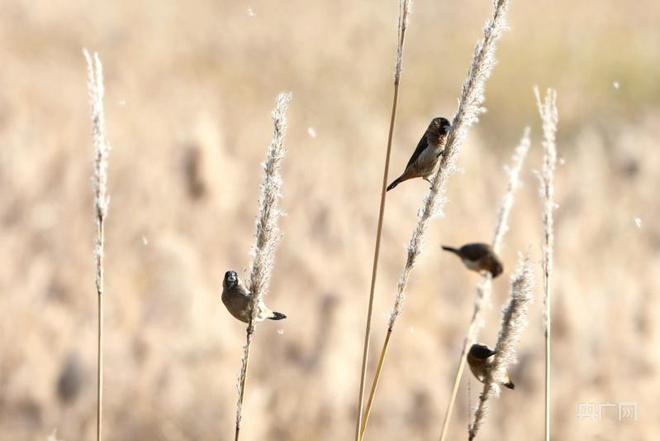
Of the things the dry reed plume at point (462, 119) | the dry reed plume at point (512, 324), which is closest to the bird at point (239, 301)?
the dry reed plume at point (462, 119)

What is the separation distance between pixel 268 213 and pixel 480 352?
0.39 metres

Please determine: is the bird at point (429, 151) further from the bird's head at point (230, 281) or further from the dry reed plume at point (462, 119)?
the bird's head at point (230, 281)

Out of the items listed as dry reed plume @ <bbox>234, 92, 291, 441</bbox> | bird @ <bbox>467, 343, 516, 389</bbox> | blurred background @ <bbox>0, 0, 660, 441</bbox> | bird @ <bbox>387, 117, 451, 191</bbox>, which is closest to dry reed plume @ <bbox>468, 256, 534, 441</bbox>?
bird @ <bbox>467, 343, 516, 389</bbox>

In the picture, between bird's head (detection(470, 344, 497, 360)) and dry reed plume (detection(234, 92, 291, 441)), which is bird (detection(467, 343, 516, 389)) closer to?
bird's head (detection(470, 344, 497, 360))

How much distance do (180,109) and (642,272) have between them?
2.93m

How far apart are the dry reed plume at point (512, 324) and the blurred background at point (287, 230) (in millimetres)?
996

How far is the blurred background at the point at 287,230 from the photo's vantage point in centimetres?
344

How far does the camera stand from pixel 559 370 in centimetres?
383

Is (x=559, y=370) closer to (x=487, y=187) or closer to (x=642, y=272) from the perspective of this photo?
(x=642, y=272)

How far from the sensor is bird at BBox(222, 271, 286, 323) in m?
1.21

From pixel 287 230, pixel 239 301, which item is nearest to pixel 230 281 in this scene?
pixel 239 301

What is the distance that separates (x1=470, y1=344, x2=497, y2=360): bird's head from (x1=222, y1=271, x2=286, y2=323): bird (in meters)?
0.29

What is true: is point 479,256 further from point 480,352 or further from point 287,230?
point 287,230

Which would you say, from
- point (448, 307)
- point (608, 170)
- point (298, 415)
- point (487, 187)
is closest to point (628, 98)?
point (608, 170)
